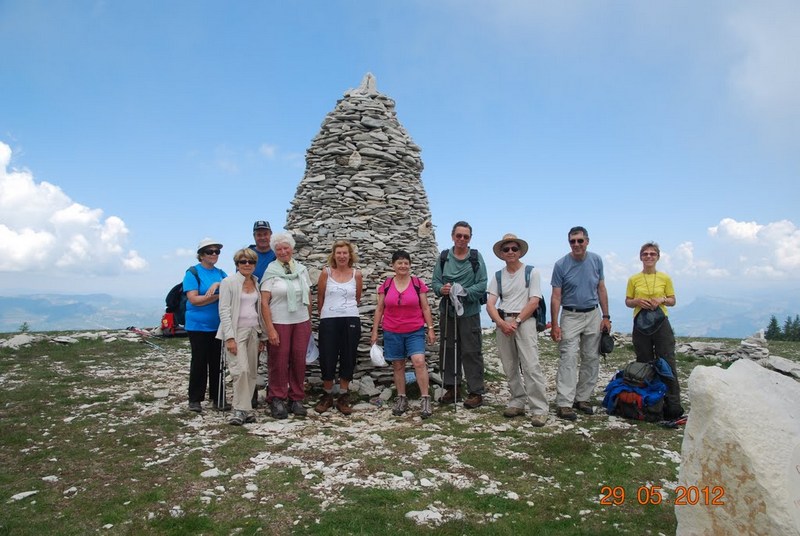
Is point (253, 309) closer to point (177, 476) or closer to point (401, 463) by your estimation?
point (177, 476)

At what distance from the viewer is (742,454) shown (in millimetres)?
3393

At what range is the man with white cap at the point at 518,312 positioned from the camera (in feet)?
26.0

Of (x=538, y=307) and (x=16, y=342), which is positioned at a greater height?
(x=538, y=307)

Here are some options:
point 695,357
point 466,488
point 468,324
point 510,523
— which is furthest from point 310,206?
point 695,357

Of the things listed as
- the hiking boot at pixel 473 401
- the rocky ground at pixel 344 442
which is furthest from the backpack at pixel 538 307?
the hiking boot at pixel 473 401

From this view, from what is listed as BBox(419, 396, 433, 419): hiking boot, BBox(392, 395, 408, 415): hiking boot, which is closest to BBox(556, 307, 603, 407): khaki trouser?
BBox(419, 396, 433, 419): hiking boot

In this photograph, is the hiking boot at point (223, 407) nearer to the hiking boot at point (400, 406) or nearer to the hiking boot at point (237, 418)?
the hiking boot at point (237, 418)

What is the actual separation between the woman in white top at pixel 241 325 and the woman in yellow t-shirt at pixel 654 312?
6146 millimetres

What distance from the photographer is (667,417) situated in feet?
26.6

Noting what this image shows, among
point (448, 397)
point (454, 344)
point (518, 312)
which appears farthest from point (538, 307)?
point (448, 397)

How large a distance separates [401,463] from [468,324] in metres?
3.12

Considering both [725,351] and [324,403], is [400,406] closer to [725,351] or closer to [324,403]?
[324,403]

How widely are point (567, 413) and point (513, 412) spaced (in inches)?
33.8

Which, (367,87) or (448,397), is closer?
(448,397)
